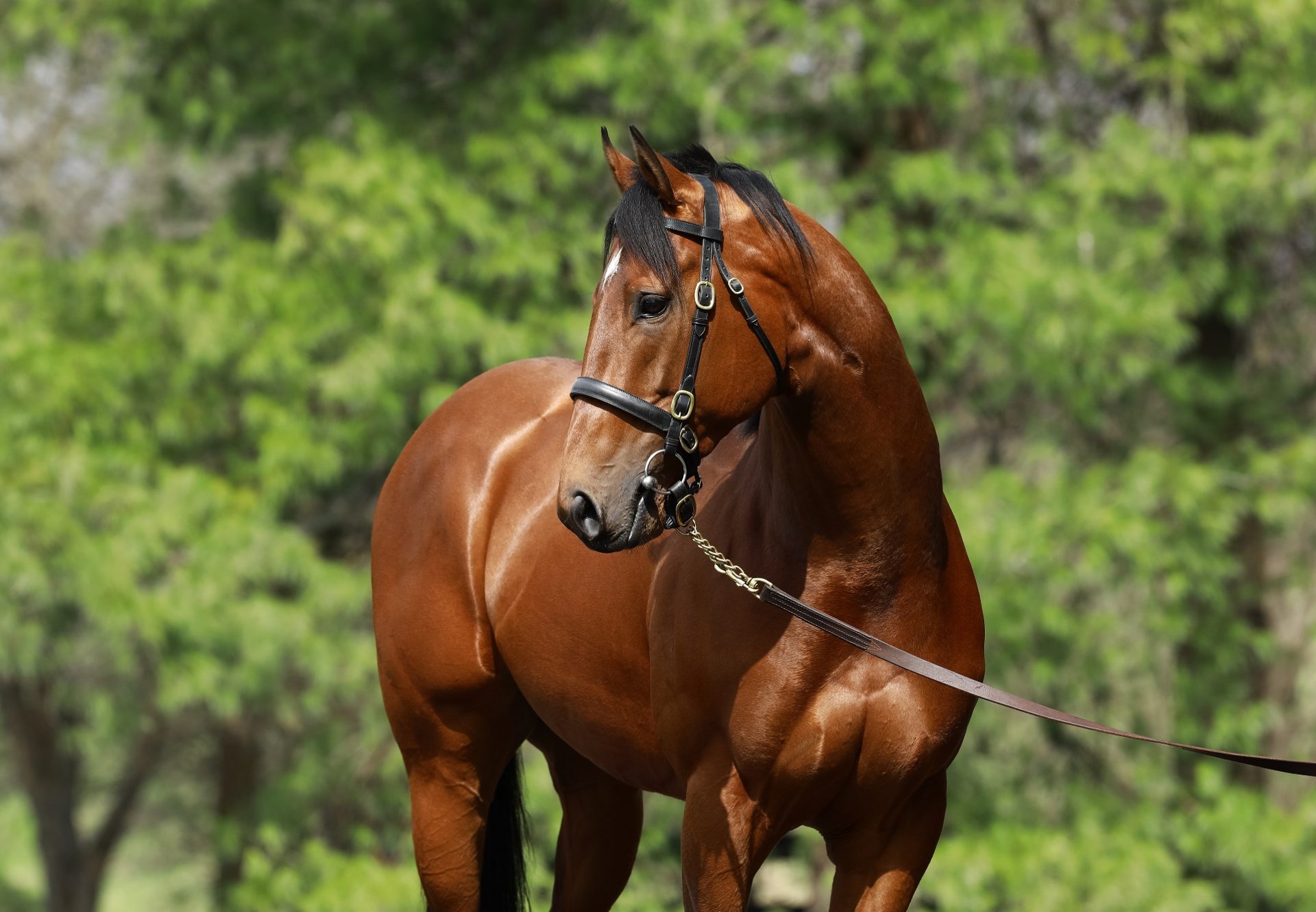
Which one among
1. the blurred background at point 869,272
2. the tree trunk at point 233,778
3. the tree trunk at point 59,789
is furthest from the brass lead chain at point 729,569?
the tree trunk at point 59,789

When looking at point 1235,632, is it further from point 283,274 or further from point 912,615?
point 912,615

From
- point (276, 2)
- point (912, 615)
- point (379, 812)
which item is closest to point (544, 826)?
point (379, 812)

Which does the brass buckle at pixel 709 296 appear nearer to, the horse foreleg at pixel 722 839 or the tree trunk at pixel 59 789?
the horse foreleg at pixel 722 839

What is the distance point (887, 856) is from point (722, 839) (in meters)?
0.36

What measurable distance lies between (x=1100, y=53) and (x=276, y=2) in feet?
18.7

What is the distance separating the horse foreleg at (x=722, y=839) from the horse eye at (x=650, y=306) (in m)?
0.85

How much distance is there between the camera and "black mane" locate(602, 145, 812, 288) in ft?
→ 7.51

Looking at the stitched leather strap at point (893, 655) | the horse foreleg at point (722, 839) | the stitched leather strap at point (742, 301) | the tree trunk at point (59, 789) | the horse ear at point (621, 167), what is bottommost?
the tree trunk at point (59, 789)

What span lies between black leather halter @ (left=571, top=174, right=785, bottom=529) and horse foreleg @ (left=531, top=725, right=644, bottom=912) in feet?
4.13

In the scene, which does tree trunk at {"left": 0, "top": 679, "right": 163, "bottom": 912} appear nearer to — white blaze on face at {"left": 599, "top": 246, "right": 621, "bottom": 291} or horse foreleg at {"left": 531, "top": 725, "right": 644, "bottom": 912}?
horse foreleg at {"left": 531, "top": 725, "right": 644, "bottom": 912}

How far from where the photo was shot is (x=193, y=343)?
856 cm

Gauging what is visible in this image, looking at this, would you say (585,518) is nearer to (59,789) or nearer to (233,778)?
(233,778)

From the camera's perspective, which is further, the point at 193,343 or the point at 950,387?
the point at 950,387

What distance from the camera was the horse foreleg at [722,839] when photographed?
2512 millimetres
